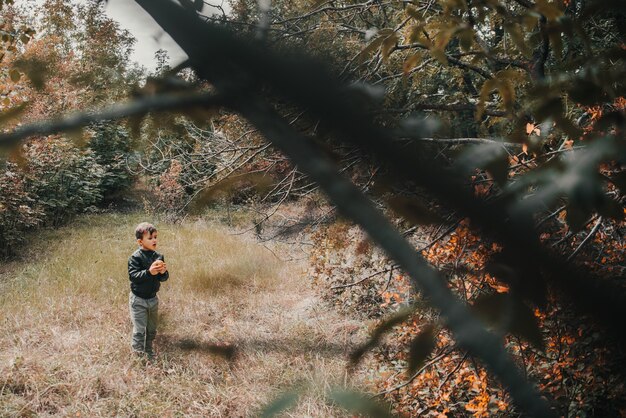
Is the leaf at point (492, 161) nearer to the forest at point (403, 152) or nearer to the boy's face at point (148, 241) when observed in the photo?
the forest at point (403, 152)

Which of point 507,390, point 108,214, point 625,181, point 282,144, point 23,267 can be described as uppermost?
point 108,214

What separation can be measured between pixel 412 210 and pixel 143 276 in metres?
3.58

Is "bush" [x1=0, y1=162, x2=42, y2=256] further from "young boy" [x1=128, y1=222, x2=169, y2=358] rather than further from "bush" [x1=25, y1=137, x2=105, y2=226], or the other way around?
"young boy" [x1=128, y1=222, x2=169, y2=358]

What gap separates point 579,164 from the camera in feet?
1.11

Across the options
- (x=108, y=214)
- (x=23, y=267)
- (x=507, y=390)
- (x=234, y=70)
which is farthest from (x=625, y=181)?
(x=108, y=214)

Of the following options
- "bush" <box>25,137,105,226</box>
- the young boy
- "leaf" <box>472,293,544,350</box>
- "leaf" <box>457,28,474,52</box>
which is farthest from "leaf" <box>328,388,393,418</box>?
"bush" <box>25,137,105,226</box>

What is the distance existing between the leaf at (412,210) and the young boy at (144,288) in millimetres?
3498

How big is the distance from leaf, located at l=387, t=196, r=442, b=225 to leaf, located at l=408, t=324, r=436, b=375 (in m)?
0.25

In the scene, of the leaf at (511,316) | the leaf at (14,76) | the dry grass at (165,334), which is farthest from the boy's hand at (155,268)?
the leaf at (511,316)

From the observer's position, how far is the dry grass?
323 cm

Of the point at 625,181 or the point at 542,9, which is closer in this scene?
the point at 625,181

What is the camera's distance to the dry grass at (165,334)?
3.23m

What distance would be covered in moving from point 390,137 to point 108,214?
11351mm

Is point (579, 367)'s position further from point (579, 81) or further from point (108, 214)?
point (108, 214)
